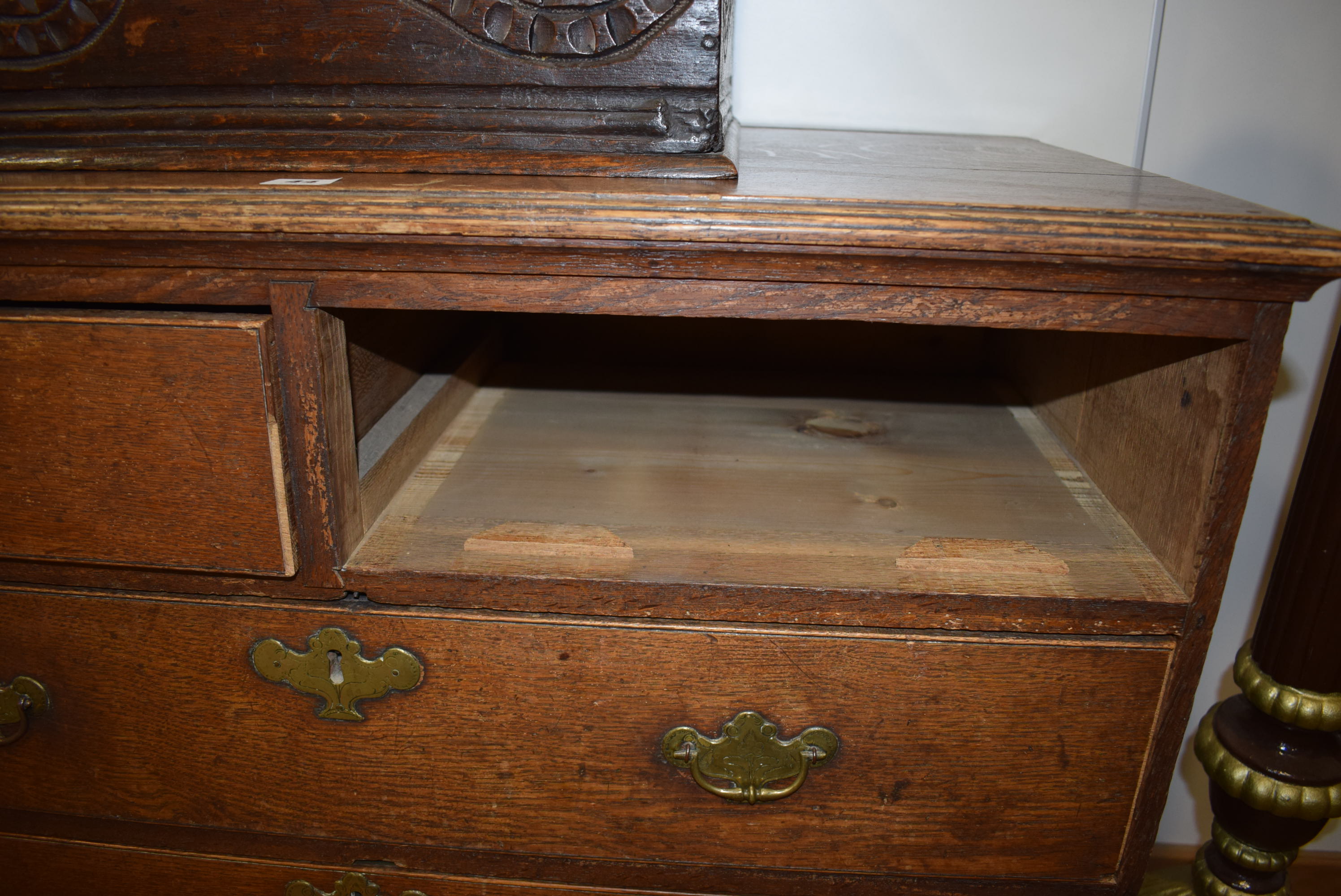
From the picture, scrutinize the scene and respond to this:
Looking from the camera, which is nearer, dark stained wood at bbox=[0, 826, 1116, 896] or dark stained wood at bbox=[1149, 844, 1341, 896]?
dark stained wood at bbox=[0, 826, 1116, 896]

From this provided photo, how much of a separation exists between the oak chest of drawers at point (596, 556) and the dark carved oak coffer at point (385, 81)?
6 cm

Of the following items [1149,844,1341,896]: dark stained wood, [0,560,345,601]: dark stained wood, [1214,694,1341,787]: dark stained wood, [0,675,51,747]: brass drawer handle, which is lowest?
[1149,844,1341,896]: dark stained wood

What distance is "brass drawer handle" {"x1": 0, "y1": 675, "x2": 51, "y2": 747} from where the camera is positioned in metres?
0.73

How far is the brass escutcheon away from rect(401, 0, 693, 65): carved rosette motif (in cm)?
49

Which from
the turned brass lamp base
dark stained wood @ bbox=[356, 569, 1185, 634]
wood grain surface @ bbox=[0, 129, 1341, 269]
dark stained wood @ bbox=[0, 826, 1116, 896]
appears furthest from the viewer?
the turned brass lamp base

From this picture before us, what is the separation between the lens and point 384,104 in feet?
2.23

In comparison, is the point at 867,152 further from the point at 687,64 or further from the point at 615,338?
the point at 615,338

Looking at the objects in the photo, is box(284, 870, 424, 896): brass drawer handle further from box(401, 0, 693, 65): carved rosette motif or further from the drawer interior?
box(401, 0, 693, 65): carved rosette motif

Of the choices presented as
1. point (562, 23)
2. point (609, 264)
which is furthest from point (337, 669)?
point (562, 23)

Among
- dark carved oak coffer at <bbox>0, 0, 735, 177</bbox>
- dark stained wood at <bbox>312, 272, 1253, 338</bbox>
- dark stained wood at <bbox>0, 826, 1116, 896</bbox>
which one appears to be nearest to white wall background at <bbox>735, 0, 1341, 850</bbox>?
A: dark carved oak coffer at <bbox>0, 0, 735, 177</bbox>

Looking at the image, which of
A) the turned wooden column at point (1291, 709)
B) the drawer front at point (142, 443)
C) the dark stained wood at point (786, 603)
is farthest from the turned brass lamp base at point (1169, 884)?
the drawer front at point (142, 443)

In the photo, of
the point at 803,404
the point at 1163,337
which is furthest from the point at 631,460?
the point at 1163,337

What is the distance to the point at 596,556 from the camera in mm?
687

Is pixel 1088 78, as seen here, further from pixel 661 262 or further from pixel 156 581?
pixel 156 581
